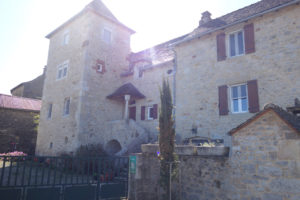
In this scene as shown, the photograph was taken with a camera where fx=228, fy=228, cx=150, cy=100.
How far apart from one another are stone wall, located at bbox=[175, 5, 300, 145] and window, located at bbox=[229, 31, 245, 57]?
24 centimetres

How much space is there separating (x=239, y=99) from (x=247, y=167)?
18.2 feet

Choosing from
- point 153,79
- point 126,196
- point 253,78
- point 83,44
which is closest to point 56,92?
point 83,44

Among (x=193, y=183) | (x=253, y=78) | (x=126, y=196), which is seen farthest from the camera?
(x=253, y=78)

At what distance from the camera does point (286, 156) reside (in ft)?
16.6

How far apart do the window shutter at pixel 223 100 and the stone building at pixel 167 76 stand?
0.05 meters

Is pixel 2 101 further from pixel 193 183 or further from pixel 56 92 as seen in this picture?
pixel 193 183

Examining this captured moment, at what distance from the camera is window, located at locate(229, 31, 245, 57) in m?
11.0

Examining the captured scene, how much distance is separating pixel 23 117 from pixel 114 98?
10.5 m

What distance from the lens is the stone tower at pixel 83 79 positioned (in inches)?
612

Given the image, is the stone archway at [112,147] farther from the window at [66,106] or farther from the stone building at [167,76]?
the window at [66,106]

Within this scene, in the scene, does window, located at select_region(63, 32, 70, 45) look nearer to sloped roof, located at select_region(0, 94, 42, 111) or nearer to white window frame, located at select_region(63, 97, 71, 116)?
white window frame, located at select_region(63, 97, 71, 116)

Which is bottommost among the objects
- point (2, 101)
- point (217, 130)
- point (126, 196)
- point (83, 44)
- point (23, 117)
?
point (126, 196)

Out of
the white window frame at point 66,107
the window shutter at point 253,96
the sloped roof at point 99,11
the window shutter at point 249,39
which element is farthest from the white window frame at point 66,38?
the window shutter at point 253,96

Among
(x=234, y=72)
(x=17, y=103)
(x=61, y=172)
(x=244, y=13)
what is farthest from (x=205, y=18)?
(x=17, y=103)
